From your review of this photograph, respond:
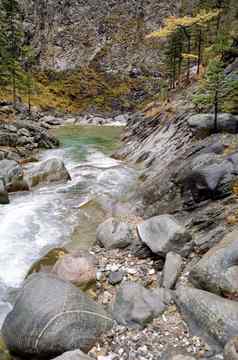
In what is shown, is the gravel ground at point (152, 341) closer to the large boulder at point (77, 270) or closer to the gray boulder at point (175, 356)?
the gray boulder at point (175, 356)

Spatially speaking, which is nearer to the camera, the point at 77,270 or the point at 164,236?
the point at 77,270

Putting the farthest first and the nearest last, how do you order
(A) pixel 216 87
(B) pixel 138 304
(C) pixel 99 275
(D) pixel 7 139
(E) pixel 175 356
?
1. (D) pixel 7 139
2. (A) pixel 216 87
3. (C) pixel 99 275
4. (B) pixel 138 304
5. (E) pixel 175 356

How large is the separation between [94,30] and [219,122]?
91.4 metres

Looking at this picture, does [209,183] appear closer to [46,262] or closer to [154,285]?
[154,285]

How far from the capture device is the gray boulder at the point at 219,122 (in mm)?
15992

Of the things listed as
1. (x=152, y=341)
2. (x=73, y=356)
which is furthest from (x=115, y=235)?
(x=73, y=356)

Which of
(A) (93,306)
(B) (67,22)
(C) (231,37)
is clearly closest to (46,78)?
(B) (67,22)

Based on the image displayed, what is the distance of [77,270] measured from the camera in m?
9.05

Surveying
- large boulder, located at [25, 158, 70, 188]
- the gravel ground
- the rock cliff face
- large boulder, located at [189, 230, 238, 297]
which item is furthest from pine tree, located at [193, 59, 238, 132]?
the rock cliff face

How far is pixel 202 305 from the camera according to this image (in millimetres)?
6898

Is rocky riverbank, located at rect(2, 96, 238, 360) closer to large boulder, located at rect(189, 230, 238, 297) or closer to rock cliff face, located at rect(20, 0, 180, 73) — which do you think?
large boulder, located at rect(189, 230, 238, 297)

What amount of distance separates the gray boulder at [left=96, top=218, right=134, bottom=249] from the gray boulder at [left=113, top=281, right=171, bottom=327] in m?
2.65

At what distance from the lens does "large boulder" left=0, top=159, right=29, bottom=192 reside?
18.7 metres

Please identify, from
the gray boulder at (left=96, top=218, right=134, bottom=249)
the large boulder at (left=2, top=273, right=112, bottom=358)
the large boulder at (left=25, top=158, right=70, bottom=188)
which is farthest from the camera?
the large boulder at (left=25, top=158, right=70, bottom=188)
